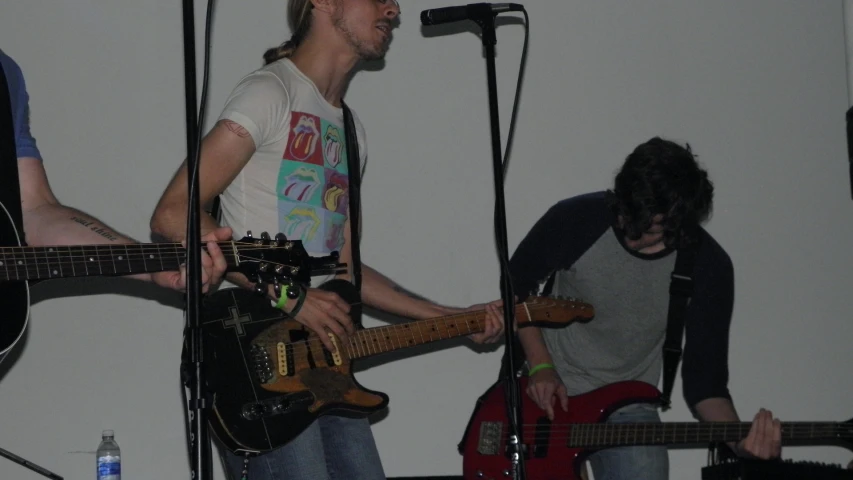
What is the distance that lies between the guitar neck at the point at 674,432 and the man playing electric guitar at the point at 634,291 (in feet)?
0.14

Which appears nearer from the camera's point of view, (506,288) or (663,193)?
(506,288)

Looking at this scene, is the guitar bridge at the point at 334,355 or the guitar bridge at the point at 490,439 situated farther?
the guitar bridge at the point at 490,439

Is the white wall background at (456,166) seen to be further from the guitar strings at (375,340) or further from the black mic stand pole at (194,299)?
the black mic stand pole at (194,299)

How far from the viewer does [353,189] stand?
3.24m

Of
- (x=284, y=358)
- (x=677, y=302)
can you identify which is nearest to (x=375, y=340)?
(x=284, y=358)

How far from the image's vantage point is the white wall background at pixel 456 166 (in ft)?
13.4

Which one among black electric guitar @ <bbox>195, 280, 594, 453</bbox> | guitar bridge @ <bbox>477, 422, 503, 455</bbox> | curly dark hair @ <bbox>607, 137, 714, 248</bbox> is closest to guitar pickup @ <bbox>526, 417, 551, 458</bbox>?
guitar bridge @ <bbox>477, 422, 503, 455</bbox>

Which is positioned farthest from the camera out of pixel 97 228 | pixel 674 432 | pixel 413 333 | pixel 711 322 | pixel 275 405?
pixel 711 322

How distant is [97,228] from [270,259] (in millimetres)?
473

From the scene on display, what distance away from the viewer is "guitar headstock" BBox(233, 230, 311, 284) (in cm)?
257

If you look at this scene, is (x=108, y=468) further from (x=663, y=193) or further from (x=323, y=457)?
(x=663, y=193)

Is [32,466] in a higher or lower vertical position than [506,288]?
lower

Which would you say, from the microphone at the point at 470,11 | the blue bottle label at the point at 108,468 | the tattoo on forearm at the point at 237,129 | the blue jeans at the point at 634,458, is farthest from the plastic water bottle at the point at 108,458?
the microphone at the point at 470,11

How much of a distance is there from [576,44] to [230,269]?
2.52m
